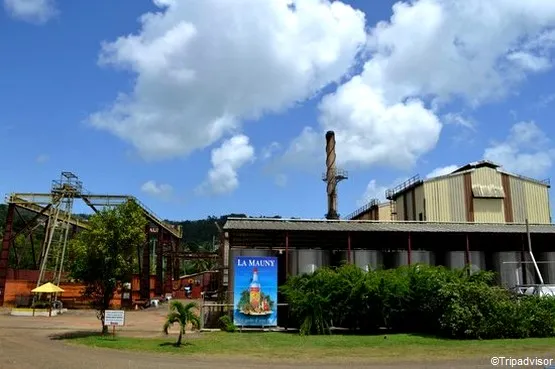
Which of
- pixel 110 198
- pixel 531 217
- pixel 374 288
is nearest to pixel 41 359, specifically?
pixel 374 288

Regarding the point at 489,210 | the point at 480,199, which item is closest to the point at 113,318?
the point at 480,199

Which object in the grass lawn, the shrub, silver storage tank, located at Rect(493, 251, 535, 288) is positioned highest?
silver storage tank, located at Rect(493, 251, 535, 288)

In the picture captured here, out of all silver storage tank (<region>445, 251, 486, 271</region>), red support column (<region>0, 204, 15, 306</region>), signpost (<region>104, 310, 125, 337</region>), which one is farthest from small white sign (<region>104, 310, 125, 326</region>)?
red support column (<region>0, 204, 15, 306</region>)

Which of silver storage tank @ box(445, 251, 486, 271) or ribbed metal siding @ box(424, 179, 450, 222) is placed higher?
ribbed metal siding @ box(424, 179, 450, 222)

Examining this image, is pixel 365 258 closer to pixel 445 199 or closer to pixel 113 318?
pixel 113 318

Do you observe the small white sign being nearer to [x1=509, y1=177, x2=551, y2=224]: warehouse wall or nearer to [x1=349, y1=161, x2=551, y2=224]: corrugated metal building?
[x1=349, y1=161, x2=551, y2=224]: corrugated metal building

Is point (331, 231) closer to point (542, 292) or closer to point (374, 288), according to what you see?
point (374, 288)

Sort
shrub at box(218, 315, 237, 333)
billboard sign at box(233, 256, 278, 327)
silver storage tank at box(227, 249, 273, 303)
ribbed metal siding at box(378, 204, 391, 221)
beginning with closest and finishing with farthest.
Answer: shrub at box(218, 315, 237, 333), billboard sign at box(233, 256, 278, 327), silver storage tank at box(227, 249, 273, 303), ribbed metal siding at box(378, 204, 391, 221)

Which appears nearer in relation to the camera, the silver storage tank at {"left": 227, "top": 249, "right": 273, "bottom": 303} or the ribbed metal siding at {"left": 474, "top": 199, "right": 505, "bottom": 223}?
the silver storage tank at {"left": 227, "top": 249, "right": 273, "bottom": 303}

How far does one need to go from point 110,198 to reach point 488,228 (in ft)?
119

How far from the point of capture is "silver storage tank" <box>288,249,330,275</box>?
33.5m

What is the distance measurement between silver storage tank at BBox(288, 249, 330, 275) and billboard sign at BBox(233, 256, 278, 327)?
13.3ft

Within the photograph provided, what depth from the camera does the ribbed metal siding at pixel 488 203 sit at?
51.8 metres

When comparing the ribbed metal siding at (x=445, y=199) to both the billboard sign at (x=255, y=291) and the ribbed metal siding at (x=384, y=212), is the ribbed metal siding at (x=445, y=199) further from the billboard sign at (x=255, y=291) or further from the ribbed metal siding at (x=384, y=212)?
the billboard sign at (x=255, y=291)
